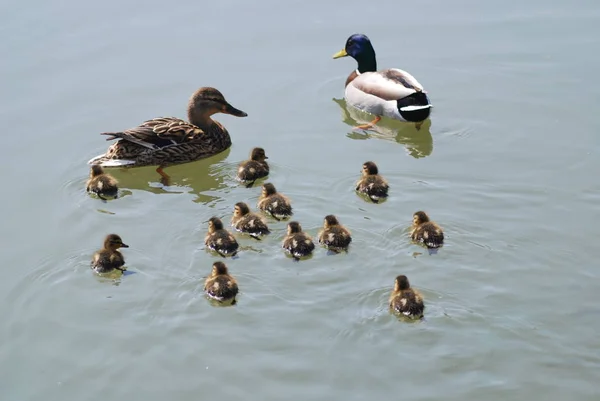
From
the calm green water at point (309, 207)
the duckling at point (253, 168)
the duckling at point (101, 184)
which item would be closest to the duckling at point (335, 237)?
the calm green water at point (309, 207)

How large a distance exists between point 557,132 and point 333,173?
2090 mm

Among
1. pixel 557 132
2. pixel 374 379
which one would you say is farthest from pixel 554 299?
pixel 557 132

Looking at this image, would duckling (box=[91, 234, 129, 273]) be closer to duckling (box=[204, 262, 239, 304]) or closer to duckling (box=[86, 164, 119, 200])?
duckling (box=[204, 262, 239, 304])

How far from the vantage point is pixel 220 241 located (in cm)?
794

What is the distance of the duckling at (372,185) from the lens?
28.3 feet

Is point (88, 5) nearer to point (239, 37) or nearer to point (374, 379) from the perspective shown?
point (239, 37)

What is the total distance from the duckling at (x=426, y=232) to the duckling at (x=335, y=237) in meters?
0.48

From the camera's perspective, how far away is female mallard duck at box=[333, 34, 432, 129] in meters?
10.3

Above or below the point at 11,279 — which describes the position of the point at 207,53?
above

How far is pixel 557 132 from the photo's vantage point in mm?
9688

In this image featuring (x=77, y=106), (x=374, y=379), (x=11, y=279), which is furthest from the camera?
(x=77, y=106)

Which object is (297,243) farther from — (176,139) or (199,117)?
(199,117)

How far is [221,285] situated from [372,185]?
6.07 ft

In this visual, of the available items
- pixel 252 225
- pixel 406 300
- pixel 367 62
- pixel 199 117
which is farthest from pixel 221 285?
pixel 367 62
